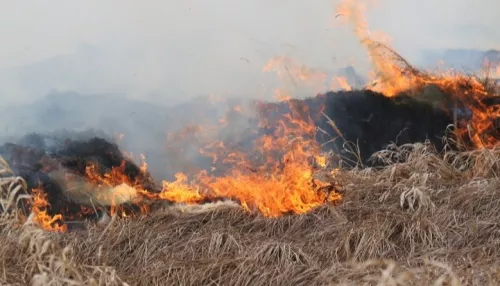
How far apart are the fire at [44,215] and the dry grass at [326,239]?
426 millimetres

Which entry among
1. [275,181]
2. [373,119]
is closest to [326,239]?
[275,181]

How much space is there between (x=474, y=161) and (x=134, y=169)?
261cm

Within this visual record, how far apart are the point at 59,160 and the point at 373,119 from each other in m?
2.54

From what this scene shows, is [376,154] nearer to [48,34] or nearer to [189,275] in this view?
[189,275]

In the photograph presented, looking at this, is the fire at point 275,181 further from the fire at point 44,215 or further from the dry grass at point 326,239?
the fire at point 44,215

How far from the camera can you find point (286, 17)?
17.2ft

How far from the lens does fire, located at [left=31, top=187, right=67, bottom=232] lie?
4703mm

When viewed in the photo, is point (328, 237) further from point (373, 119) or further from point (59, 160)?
point (59, 160)

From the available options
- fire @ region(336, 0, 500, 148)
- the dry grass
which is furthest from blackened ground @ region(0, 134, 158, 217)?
fire @ region(336, 0, 500, 148)

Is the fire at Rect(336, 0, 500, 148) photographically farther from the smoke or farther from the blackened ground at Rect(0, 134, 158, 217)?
the blackened ground at Rect(0, 134, 158, 217)

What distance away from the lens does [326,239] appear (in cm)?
401

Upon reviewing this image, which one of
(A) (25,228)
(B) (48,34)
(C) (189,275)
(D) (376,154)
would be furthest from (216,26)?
(A) (25,228)

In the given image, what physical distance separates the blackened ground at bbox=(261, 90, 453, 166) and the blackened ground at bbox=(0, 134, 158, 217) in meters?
1.53

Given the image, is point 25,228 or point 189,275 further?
point 189,275
